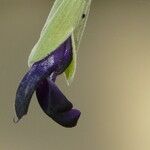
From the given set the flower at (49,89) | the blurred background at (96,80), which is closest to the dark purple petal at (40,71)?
the flower at (49,89)

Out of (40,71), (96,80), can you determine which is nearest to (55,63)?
(40,71)

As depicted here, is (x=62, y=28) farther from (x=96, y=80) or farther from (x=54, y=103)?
(x=96, y=80)

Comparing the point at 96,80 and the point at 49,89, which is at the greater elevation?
the point at 96,80

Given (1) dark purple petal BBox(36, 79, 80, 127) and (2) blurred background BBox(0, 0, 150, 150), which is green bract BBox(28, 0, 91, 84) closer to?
(1) dark purple petal BBox(36, 79, 80, 127)

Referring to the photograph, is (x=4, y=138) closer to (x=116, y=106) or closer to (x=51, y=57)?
(x=116, y=106)

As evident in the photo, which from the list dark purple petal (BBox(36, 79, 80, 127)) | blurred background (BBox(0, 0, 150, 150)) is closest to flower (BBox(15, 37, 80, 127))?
dark purple petal (BBox(36, 79, 80, 127))

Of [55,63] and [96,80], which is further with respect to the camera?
[96,80]

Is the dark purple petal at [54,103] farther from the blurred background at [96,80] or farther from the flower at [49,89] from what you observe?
the blurred background at [96,80]
